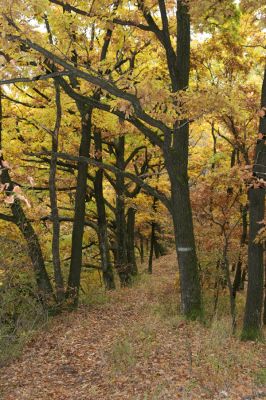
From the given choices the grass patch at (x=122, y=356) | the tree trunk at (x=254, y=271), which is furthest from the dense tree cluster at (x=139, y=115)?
the grass patch at (x=122, y=356)

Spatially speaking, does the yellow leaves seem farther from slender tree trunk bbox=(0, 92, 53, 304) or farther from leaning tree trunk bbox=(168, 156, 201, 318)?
slender tree trunk bbox=(0, 92, 53, 304)

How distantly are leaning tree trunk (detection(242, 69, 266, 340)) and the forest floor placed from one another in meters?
0.50

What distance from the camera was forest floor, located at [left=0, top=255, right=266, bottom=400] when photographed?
640cm

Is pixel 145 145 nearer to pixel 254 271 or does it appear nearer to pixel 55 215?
pixel 55 215

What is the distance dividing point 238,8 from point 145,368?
23.3 feet

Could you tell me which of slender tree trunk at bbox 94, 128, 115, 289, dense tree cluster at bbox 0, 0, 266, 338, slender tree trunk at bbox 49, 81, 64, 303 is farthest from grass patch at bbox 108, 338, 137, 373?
slender tree trunk at bbox 94, 128, 115, 289

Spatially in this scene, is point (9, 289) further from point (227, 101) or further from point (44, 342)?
point (227, 101)

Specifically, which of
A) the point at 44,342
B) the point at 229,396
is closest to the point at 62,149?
the point at 44,342

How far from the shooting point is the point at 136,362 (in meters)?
7.43

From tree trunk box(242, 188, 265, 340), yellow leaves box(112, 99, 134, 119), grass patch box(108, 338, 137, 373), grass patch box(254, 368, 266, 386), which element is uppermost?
yellow leaves box(112, 99, 134, 119)

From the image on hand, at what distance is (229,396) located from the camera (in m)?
5.90

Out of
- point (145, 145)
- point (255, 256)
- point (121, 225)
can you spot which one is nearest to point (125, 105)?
point (255, 256)

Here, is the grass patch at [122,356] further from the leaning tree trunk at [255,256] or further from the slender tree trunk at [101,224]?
the slender tree trunk at [101,224]

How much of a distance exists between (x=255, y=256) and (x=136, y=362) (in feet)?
12.3
